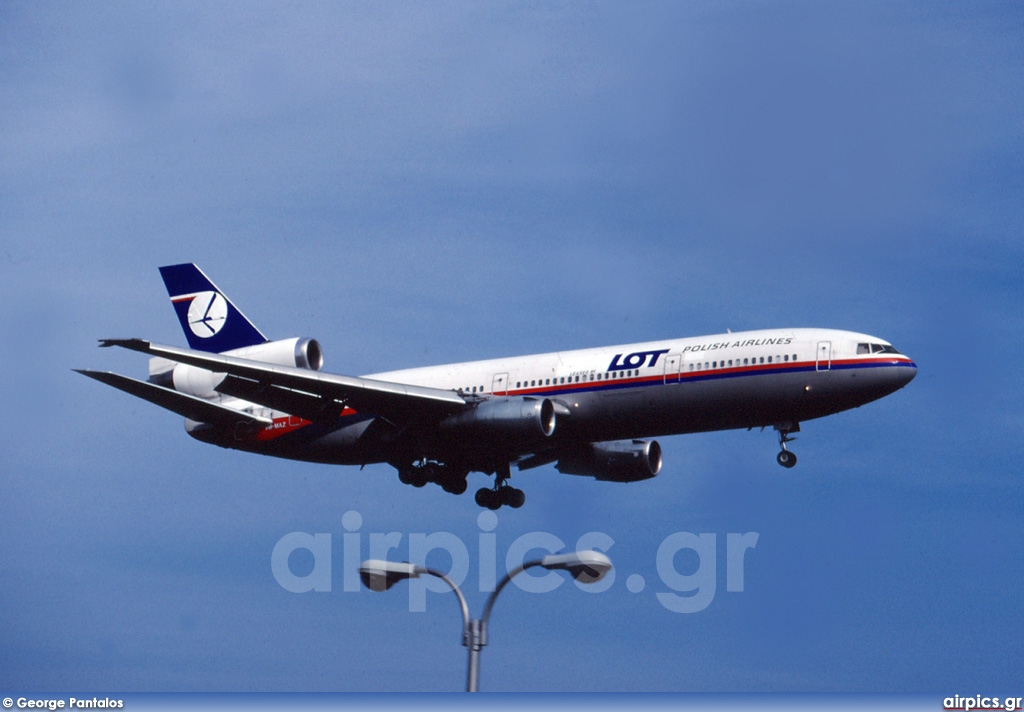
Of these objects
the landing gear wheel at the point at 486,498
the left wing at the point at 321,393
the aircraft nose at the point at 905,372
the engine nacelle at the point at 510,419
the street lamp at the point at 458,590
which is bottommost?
the street lamp at the point at 458,590

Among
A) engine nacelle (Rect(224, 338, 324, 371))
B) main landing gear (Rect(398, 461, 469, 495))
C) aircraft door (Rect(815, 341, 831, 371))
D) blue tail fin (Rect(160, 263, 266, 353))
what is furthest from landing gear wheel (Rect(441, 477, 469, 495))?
aircraft door (Rect(815, 341, 831, 371))

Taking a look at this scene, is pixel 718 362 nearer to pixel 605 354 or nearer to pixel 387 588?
pixel 605 354

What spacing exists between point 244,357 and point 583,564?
92.3 feet

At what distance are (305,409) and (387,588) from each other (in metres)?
23.4

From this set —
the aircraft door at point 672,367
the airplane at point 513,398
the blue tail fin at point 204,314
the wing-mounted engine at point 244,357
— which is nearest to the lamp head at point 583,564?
the airplane at point 513,398

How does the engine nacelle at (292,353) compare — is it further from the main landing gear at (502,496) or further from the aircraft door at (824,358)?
the aircraft door at (824,358)

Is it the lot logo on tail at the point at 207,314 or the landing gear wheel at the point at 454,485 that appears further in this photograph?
the lot logo on tail at the point at 207,314

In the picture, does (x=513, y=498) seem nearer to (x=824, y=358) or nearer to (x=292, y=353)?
(x=292, y=353)

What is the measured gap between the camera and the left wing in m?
44.1

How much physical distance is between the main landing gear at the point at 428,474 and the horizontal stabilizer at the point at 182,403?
21.0ft

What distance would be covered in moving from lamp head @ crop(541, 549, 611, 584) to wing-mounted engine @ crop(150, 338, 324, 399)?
2472cm

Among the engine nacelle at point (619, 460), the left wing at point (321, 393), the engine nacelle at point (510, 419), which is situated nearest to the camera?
the left wing at point (321, 393)

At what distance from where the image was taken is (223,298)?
2186 inches

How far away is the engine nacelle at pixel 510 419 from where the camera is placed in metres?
44.5
